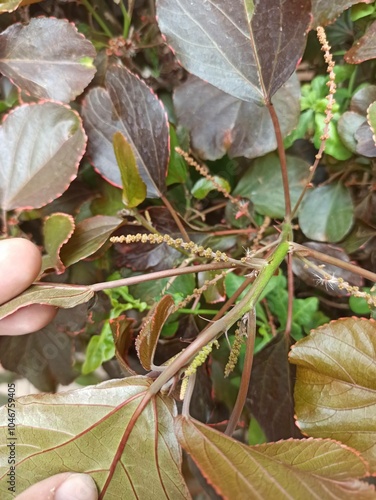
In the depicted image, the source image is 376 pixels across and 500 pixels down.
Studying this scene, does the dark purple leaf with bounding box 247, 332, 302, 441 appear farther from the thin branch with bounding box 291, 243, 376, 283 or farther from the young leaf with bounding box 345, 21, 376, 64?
the young leaf with bounding box 345, 21, 376, 64

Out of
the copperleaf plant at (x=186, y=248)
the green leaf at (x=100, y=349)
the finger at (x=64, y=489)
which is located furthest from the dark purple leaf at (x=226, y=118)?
the finger at (x=64, y=489)

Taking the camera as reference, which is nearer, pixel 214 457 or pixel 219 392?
pixel 214 457

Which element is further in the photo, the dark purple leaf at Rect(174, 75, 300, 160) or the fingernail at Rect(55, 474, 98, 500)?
the dark purple leaf at Rect(174, 75, 300, 160)

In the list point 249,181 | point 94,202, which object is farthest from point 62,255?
point 249,181

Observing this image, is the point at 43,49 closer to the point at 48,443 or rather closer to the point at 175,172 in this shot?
the point at 175,172

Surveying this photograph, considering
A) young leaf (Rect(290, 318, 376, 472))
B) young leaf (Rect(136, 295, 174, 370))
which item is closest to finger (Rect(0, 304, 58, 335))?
young leaf (Rect(136, 295, 174, 370))

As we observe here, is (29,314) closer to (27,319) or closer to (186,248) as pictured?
(27,319)

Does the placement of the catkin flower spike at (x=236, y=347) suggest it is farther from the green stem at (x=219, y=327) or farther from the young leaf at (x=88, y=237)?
the young leaf at (x=88, y=237)
